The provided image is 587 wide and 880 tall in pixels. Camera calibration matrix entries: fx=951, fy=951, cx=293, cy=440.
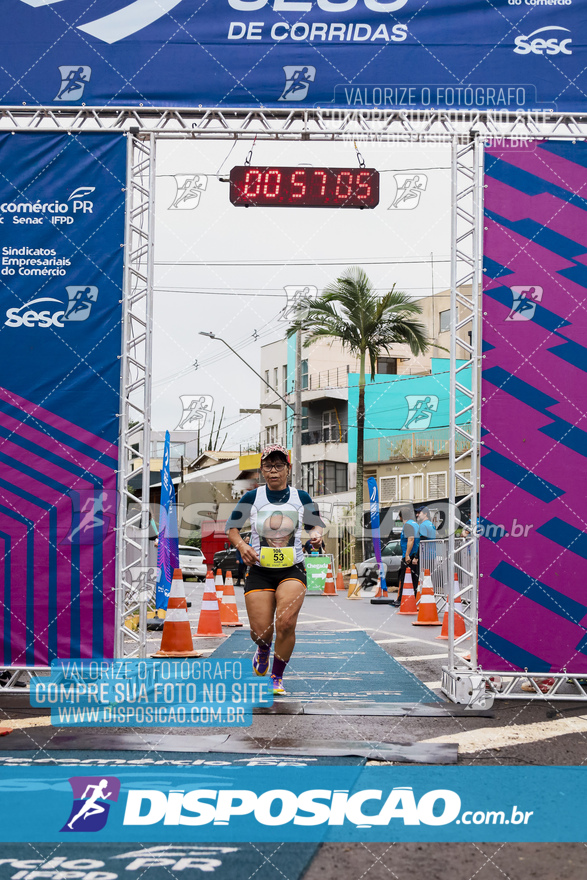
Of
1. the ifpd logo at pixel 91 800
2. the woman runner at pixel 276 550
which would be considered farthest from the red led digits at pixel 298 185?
the ifpd logo at pixel 91 800

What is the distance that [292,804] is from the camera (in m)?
4.66

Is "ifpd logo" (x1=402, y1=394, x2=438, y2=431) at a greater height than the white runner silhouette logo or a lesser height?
lesser

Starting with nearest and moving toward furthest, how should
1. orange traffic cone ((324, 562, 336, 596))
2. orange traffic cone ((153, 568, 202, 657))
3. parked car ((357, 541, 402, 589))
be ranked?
orange traffic cone ((153, 568, 202, 657))
orange traffic cone ((324, 562, 336, 596))
parked car ((357, 541, 402, 589))

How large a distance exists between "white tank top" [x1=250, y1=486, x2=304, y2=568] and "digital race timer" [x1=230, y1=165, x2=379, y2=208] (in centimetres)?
292

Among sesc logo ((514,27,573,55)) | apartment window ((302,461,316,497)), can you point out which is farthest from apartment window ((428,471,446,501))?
sesc logo ((514,27,573,55))

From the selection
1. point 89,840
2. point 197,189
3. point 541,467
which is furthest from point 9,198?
point 89,840

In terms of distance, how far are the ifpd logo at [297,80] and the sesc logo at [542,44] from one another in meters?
1.83

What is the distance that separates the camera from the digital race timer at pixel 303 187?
29.0ft

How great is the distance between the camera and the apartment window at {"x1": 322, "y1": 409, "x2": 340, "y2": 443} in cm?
4806

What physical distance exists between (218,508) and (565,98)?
40.5 meters

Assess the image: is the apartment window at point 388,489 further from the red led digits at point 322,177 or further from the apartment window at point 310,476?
the red led digits at point 322,177

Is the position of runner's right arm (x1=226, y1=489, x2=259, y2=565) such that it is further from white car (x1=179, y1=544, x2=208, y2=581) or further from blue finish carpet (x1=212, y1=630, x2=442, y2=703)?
white car (x1=179, y1=544, x2=208, y2=581)

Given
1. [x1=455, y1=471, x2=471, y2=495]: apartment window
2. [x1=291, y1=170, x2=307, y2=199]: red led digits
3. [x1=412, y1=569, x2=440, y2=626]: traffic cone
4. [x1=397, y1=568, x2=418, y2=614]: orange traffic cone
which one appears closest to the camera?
[x1=291, y1=170, x2=307, y2=199]: red led digits

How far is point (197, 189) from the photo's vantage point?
8758mm
